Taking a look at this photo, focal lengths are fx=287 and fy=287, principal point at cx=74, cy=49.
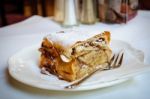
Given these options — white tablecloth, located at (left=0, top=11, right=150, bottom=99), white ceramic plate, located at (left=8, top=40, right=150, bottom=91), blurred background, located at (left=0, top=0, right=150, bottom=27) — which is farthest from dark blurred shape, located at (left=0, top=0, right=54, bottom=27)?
white ceramic plate, located at (left=8, top=40, right=150, bottom=91)

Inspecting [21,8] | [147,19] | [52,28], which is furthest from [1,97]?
[21,8]

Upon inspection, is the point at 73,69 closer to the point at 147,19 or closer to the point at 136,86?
the point at 136,86

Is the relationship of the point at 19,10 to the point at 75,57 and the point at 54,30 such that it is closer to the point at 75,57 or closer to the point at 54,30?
the point at 54,30

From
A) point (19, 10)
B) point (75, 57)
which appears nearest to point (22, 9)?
point (19, 10)

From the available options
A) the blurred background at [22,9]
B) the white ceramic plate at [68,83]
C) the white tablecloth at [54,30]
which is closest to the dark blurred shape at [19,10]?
the blurred background at [22,9]

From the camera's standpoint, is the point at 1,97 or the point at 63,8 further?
the point at 63,8
